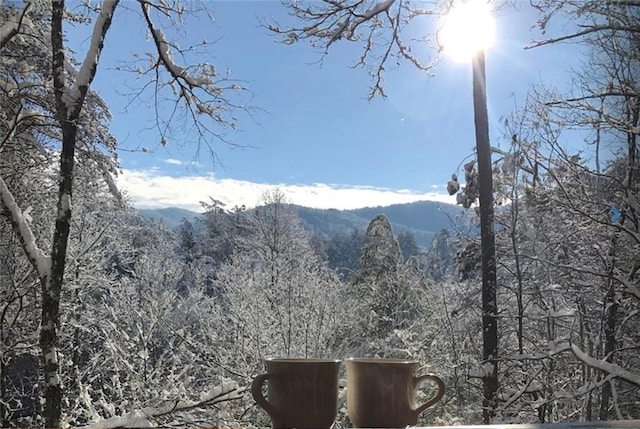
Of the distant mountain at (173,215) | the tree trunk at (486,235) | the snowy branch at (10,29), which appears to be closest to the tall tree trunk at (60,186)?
the snowy branch at (10,29)

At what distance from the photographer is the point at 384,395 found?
639 mm

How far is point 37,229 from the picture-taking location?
4488 millimetres

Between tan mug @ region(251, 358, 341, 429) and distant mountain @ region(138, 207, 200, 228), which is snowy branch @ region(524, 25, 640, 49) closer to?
tan mug @ region(251, 358, 341, 429)

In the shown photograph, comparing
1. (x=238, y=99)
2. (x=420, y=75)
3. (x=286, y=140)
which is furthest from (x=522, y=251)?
(x=286, y=140)

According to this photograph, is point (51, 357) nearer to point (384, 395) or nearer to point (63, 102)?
point (63, 102)

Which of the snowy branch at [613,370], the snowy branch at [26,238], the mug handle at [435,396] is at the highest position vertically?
the snowy branch at [26,238]

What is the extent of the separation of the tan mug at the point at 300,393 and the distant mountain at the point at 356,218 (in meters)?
7.63

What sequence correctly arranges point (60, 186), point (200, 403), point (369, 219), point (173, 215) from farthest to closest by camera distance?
point (173, 215)
point (369, 219)
point (60, 186)
point (200, 403)

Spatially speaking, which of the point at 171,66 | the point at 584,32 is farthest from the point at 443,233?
the point at 171,66

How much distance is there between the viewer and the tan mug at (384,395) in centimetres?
64

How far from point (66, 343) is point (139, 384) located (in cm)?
129

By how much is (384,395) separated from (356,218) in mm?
19075

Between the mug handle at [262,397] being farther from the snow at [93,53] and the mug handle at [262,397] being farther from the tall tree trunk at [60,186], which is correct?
the snow at [93,53]

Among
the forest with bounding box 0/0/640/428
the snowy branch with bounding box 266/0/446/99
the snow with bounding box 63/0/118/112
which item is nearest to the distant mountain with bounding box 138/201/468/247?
the forest with bounding box 0/0/640/428
